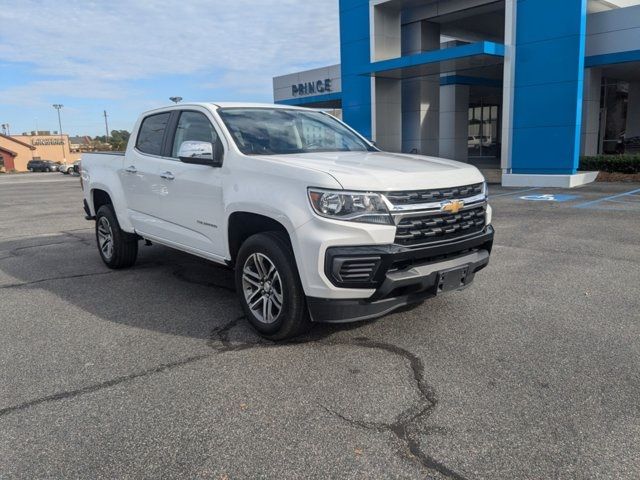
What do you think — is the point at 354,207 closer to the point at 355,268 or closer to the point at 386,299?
the point at 355,268

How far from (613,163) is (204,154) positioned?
16.5 meters

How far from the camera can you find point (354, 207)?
3.79m

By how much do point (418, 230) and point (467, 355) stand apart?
1011mm

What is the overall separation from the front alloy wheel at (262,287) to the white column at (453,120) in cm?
1968

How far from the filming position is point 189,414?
10.8ft

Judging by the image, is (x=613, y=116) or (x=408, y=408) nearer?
(x=408, y=408)

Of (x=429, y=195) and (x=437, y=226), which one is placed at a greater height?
(x=429, y=195)

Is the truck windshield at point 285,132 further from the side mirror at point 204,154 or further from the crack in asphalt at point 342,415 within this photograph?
the crack in asphalt at point 342,415

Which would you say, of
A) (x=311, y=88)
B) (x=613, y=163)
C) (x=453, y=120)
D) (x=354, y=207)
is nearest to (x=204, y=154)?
(x=354, y=207)

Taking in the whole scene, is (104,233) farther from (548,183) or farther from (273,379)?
(548,183)

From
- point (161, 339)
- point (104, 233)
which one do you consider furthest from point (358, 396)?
point (104, 233)

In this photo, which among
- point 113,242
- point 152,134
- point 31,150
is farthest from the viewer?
point 31,150

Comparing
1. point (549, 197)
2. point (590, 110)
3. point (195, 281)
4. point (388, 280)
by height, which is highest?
point (590, 110)

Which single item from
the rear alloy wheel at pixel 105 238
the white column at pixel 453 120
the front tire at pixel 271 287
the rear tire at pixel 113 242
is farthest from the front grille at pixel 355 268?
the white column at pixel 453 120
